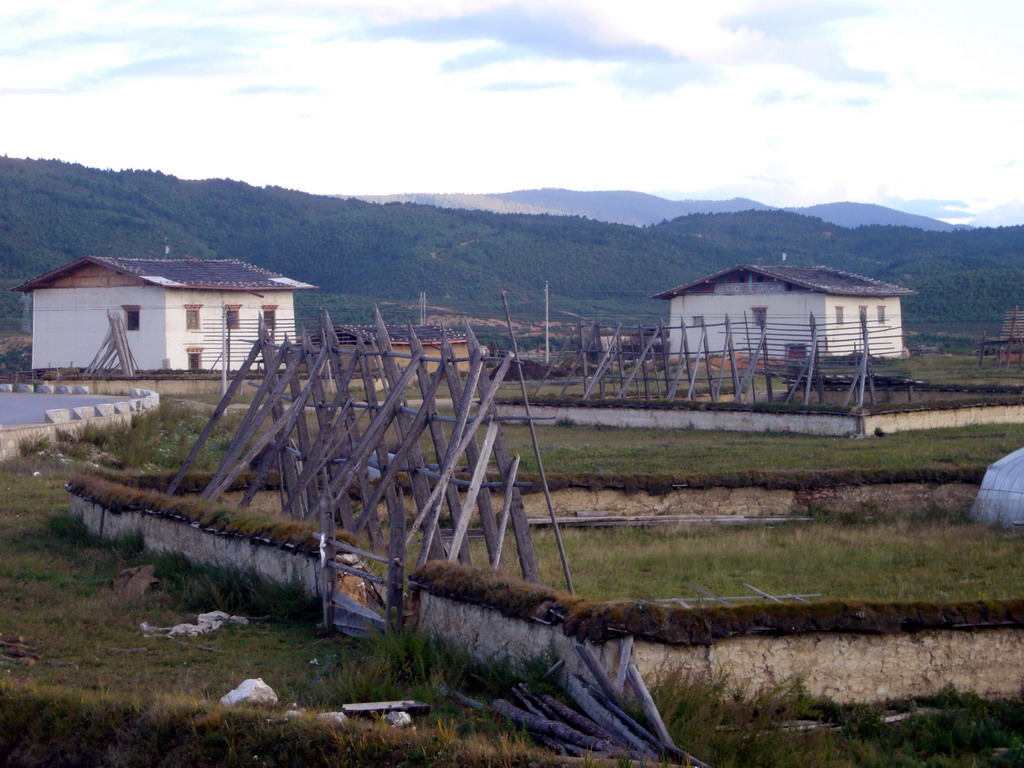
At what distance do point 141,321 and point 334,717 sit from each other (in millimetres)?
39953

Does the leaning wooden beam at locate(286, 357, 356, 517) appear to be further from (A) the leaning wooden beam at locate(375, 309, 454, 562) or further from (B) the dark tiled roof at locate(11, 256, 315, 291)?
(B) the dark tiled roof at locate(11, 256, 315, 291)

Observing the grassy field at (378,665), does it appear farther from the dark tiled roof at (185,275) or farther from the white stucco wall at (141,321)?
the dark tiled roof at (185,275)

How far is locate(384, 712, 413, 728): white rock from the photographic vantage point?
684 centimetres

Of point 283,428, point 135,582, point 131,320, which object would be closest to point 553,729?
point 135,582

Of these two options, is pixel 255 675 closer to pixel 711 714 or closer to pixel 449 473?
pixel 449 473

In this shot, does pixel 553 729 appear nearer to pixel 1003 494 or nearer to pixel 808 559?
pixel 808 559

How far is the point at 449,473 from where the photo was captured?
9914mm

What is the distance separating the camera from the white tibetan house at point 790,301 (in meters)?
46.3

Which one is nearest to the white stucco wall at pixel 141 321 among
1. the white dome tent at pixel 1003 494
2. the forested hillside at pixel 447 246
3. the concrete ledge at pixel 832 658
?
the forested hillside at pixel 447 246

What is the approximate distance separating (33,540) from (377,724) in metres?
8.96

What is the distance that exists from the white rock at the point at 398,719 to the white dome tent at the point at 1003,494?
9434mm

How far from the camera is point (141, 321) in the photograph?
145ft

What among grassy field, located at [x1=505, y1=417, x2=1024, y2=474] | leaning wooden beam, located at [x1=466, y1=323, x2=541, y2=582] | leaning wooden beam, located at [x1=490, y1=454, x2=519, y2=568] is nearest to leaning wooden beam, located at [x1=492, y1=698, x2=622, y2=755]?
leaning wooden beam, located at [x1=490, y1=454, x2=519, y2=568]

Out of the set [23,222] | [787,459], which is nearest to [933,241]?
[23,222]
